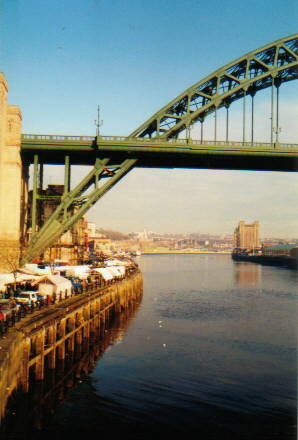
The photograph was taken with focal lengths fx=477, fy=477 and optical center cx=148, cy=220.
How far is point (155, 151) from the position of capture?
4269cm

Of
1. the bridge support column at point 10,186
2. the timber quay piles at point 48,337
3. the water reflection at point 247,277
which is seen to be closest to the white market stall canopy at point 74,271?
the timber quay piles at point 48,337

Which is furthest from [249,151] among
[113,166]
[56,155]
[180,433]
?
[180,433]

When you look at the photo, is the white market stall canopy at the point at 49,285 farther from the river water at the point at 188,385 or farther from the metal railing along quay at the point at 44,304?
the river water at the point at 188,385

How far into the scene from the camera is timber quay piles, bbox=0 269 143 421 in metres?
17.9

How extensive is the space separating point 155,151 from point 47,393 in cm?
2556

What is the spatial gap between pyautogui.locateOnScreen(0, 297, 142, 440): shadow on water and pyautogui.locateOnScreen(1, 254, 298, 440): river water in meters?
0.25

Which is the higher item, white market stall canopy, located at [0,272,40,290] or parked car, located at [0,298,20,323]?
white market stall canopy, located at [0,272,40,290]

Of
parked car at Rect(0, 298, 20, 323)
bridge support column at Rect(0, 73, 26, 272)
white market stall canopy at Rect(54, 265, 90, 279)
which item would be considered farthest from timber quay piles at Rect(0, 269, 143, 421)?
bridge support column at Rect(0, 73, 26, 272)

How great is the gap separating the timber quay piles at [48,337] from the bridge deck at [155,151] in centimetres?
1220

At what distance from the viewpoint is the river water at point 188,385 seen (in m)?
18.8

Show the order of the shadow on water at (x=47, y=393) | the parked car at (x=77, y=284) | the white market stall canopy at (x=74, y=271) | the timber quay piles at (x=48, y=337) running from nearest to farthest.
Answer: the timber quay piles at (x=48, y=337), the shadow on water at (x=47, y=393), the parked car at (x=77, y=284), the white market stall canopy at (x=74, y=271)

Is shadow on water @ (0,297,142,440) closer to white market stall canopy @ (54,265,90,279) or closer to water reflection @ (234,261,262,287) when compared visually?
white market stall canopy @ (54,265,90,279)

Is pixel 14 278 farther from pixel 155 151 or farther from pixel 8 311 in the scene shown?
pixel 155 151

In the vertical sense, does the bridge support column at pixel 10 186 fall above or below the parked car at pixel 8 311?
above
